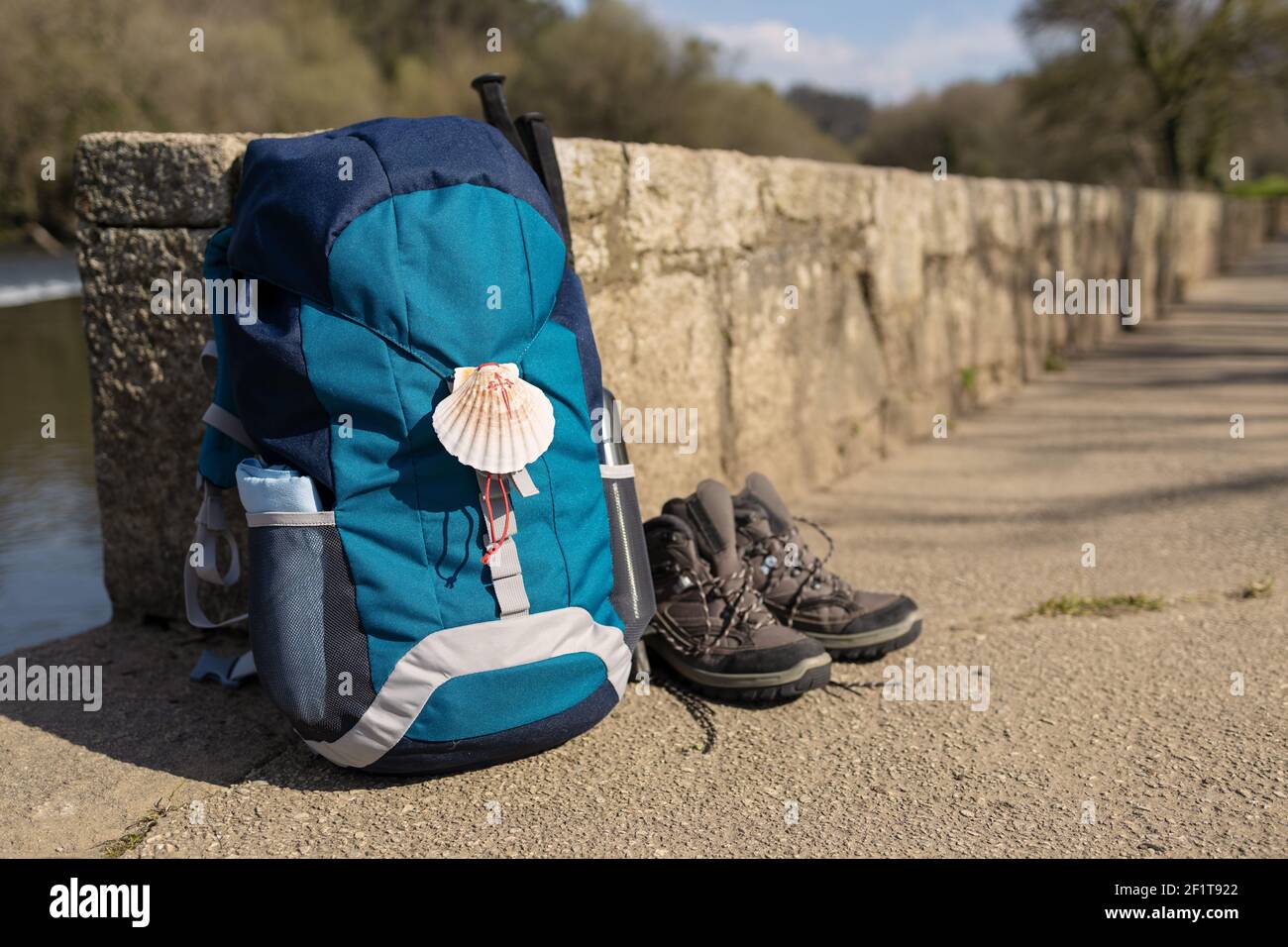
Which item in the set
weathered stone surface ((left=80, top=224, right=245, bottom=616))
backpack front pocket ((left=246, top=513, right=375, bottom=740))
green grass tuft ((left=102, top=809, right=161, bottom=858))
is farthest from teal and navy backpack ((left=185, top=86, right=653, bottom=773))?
weathered stone surface ((left=80, top=224, right=245, bottom=616))

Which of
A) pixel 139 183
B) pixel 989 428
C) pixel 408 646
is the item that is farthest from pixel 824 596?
pixel 989 428

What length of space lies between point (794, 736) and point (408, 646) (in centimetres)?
70

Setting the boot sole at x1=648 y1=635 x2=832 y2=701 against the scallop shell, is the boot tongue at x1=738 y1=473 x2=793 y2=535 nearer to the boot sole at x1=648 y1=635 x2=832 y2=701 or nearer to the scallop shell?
the boot sole at x1=648 y1=635 x2=832 y2=701

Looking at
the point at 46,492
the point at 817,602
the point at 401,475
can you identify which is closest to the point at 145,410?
the point at 401,475

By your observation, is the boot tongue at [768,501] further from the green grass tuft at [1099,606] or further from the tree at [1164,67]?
the tree at [1164,67]

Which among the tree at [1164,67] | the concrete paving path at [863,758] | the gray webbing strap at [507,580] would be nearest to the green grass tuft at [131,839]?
the concrete paving path at [863,758]

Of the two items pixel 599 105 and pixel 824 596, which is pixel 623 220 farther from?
pixel 599 105

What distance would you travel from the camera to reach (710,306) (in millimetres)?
2975

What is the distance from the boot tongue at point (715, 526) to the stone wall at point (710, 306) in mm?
531

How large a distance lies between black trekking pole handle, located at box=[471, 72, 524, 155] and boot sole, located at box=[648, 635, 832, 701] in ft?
3.54

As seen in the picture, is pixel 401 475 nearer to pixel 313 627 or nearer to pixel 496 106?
pixel 313 627

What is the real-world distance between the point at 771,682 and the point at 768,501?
469mm

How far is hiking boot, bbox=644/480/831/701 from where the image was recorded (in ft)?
6.44

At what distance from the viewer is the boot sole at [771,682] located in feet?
6.39
